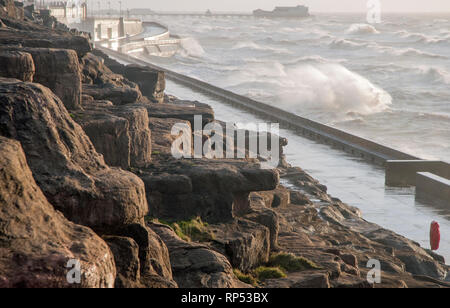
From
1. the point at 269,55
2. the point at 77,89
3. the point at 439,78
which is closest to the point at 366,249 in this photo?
the point at 77,89

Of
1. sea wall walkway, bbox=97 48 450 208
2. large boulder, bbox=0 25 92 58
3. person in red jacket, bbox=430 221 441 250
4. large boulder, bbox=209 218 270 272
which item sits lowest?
sea wall walkway, bbox=97 48 450 208

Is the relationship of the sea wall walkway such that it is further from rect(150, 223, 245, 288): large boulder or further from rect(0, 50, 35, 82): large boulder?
rect(0, 50, 35, 82): large boulder

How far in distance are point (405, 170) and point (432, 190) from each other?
1.77 m

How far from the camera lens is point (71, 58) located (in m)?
8.22

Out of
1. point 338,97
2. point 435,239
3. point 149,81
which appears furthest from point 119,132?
point 338,97

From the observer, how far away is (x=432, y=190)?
13.5 metres

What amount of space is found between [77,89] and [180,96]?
22902 millimetres

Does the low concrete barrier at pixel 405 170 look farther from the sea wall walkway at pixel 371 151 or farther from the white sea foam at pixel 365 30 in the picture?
the white sea foam at pixel 365 30

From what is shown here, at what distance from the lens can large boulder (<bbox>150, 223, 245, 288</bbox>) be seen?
5.30 meters

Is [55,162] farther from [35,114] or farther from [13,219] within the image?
[13,219]

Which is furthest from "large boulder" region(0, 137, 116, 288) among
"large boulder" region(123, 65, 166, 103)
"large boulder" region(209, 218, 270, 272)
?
"large boulder" region(123, 65, 166, 103)

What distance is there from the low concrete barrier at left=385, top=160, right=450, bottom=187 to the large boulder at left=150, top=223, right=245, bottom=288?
9797 millimetres

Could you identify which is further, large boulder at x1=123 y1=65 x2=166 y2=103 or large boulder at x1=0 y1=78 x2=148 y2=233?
large boulder at x1=123 y1=65 x2=166 y2=103

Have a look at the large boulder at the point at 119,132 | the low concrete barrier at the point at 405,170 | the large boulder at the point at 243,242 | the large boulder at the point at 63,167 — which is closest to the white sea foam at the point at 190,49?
the low concrete barrier at the point at 405,170
